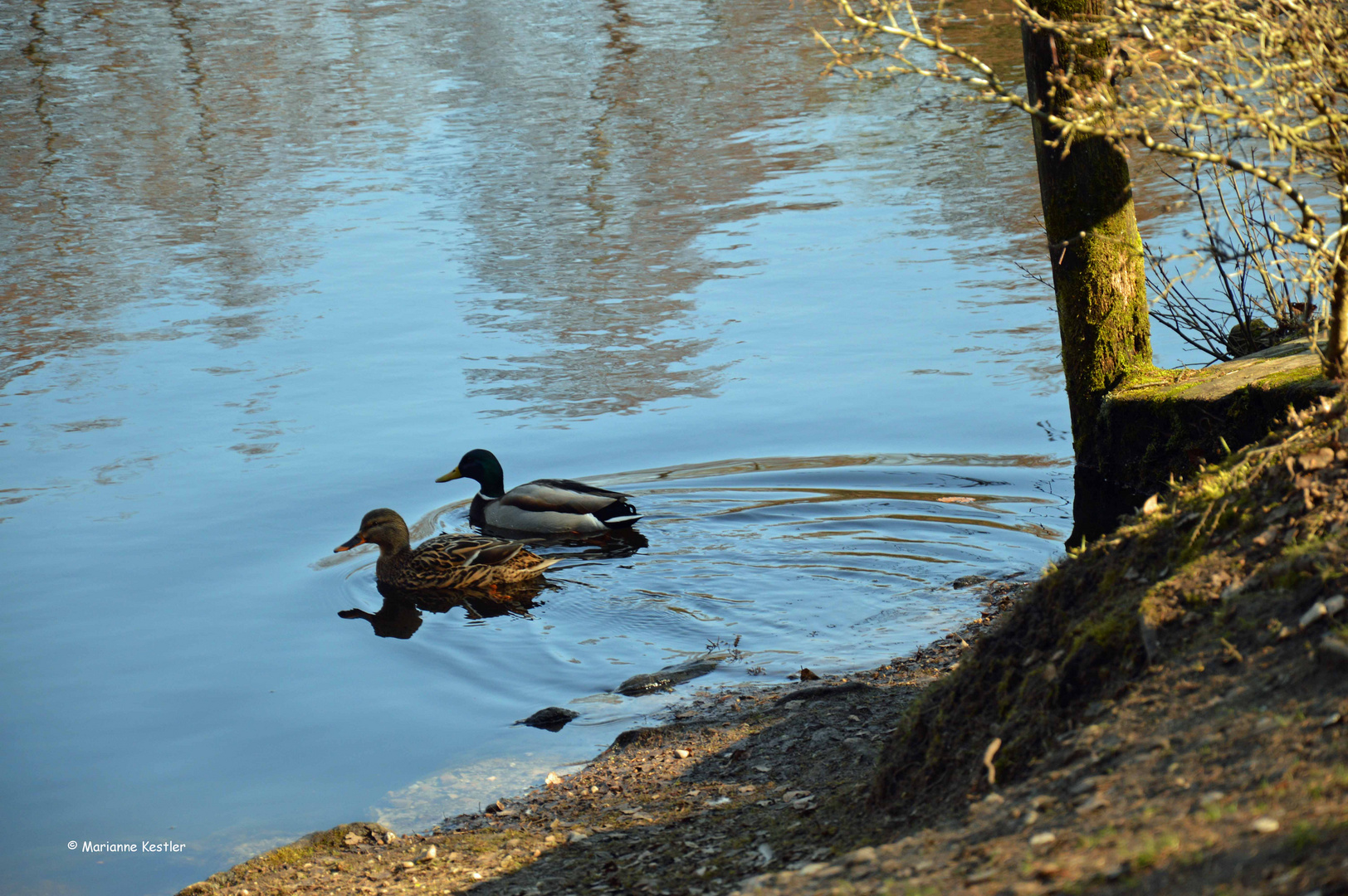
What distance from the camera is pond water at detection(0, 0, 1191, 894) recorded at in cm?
702

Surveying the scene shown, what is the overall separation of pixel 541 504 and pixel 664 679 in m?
2.85

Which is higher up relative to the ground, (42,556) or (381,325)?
(381,325)

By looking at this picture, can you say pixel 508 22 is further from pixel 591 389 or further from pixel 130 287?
pixel 591 389

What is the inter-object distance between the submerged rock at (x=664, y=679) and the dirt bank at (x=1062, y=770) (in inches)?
36.3

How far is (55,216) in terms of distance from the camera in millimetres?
17406

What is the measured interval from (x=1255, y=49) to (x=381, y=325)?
968 cm

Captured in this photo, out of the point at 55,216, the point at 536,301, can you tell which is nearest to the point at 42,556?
the point at 536,301

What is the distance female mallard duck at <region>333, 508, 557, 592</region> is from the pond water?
1.02 ft

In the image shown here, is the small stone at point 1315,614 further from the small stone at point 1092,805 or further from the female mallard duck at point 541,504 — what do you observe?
the female mallard duck at point 541,504

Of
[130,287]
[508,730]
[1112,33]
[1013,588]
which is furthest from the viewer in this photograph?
[130,287]

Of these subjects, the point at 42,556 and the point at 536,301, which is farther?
the point at 536,301

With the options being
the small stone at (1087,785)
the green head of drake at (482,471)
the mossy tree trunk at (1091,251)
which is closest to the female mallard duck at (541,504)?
the green head of drake at (482,471)

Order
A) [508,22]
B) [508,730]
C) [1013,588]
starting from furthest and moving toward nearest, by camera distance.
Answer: [508,22] → [1013,588] → [508,730]

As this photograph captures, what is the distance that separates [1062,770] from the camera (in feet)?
11.6
